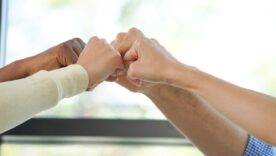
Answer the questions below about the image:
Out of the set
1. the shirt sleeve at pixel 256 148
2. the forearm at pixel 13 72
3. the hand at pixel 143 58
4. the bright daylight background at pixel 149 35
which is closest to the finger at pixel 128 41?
the hand at pixel 143 58

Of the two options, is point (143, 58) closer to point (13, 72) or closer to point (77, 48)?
point (77, 48)

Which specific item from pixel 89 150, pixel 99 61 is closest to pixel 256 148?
pixel 99 61

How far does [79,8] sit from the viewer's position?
5.33ft

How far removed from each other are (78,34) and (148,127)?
43 centimetres

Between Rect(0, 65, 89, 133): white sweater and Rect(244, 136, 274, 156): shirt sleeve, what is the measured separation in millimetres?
533

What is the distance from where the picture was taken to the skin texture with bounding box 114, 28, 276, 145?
79cm

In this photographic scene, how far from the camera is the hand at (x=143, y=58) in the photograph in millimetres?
956

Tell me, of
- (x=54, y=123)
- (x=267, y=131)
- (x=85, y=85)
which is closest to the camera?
(x=267, y=131)

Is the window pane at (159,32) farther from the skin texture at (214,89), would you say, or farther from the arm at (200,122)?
the skin texture at (214,89)

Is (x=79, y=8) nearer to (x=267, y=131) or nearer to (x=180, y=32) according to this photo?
(x=180, y=32)

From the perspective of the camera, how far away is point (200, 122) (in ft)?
3.82

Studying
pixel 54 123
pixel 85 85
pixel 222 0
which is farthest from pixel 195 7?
pixel 85 85

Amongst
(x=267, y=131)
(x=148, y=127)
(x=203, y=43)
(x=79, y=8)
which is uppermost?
(x=79, y=8)

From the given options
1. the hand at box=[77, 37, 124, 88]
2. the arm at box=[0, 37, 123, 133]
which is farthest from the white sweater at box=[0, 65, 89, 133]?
the hand at box=[77, 37, 124, 88]
